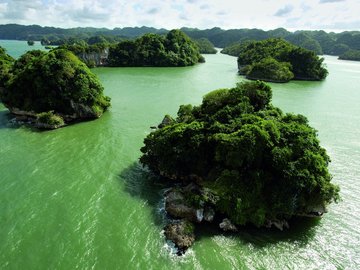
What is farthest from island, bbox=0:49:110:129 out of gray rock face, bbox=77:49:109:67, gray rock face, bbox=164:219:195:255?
gray rock face, bbox=77:49:109:67

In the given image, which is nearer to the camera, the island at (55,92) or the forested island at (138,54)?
the island at (55,92)

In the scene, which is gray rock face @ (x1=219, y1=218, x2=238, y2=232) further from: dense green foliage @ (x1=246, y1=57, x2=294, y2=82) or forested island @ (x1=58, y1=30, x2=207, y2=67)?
forested island @ (x1=58, y1=30, x2=207, y2=67)

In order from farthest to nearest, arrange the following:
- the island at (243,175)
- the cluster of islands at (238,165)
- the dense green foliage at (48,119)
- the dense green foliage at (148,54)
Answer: the dense green foliage at (148,54) → the dense green foliage at (48,119) → the cluster of islands at (238,165) → the island at (243,175)

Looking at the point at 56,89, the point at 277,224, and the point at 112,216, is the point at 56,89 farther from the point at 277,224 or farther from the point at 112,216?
the point at 277,224

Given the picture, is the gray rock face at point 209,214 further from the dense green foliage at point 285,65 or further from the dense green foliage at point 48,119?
the dense green foliage at point 285,65

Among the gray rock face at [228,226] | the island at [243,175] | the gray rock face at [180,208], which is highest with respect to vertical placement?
the island at [243,175]

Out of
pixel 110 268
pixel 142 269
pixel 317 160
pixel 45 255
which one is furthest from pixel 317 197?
pixel 45 255

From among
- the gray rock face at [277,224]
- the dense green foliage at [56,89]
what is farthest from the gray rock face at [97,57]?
the gray rock face at [277,224]
